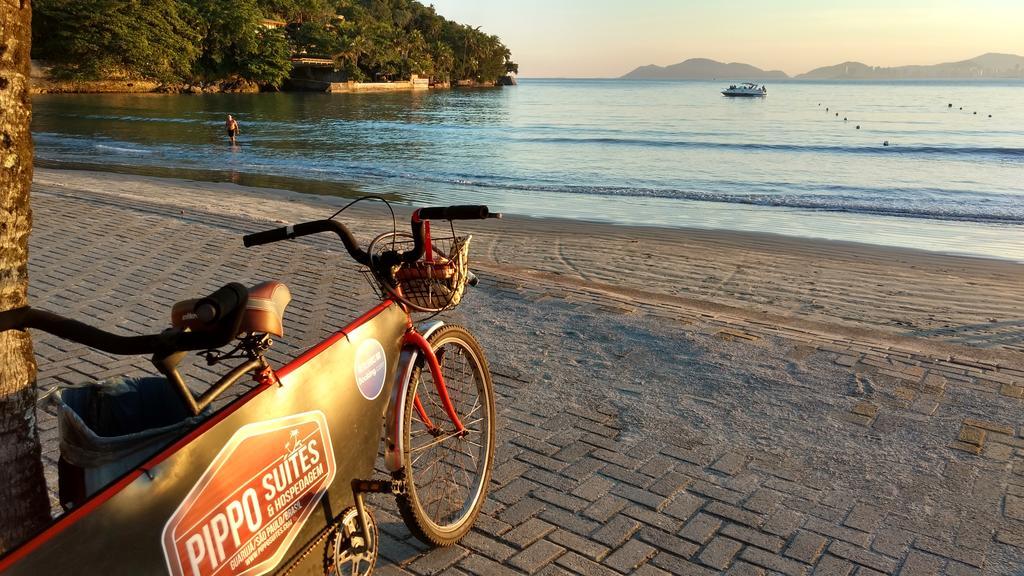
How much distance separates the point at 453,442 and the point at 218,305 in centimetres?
181

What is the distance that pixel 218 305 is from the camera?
171 cm

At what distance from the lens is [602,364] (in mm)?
5379

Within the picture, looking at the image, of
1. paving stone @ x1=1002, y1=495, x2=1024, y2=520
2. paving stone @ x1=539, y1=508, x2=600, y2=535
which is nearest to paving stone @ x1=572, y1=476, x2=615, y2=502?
paving stone @ x1=539, y1=508, x2=600, y2=535

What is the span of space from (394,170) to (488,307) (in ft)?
65.2

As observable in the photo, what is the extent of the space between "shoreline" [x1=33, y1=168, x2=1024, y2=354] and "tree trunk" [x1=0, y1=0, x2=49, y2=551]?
566 cm

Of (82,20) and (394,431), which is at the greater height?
(82,20)

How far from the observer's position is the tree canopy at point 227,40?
6694 cm

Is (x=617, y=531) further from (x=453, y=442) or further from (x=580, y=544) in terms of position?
(x=453, y=442)

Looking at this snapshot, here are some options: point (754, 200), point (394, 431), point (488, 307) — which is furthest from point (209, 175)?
point (394, 431)

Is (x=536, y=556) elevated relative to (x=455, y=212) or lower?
lower

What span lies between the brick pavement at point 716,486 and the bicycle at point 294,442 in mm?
368

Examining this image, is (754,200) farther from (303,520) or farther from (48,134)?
(48,134)

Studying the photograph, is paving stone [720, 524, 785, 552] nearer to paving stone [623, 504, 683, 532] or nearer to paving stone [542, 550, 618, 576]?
paving stone [623, 504, 683, 532]

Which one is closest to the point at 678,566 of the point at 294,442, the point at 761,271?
the point at 294,442
